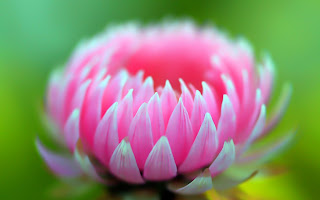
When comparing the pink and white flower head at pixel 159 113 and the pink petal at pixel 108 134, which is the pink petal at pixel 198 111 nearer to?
the pink and white flower head at pixel 159 113

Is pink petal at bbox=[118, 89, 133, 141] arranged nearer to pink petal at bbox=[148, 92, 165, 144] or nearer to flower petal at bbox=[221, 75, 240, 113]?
pink petal at bbox=[148, 92, 165, 144]

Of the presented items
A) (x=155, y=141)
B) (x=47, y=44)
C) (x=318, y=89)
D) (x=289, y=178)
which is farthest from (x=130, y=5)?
(x=155, y=141)

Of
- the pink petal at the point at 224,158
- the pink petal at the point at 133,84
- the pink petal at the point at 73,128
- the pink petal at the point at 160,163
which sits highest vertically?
the pink petal at the point at 133,84

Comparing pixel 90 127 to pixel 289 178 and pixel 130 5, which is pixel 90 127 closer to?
pixel 289 178

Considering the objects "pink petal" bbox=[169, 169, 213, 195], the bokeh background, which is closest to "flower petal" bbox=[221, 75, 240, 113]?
"pink petal" bbox=[169, 169, 213, 195]

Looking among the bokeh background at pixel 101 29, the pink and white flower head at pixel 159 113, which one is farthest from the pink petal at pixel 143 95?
the bokeh background at pixel 101 29

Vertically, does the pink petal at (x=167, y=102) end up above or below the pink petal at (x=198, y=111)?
above

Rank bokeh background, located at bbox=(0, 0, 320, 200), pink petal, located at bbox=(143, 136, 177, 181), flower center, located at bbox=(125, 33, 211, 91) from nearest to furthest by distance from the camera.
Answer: pink petal, located at bbox=(143, 136, 177, 181)
flower center, located at bbox=(125, 33, 211, 91)
bokeh background, located at bbox=(0, 0, 320, 200)
